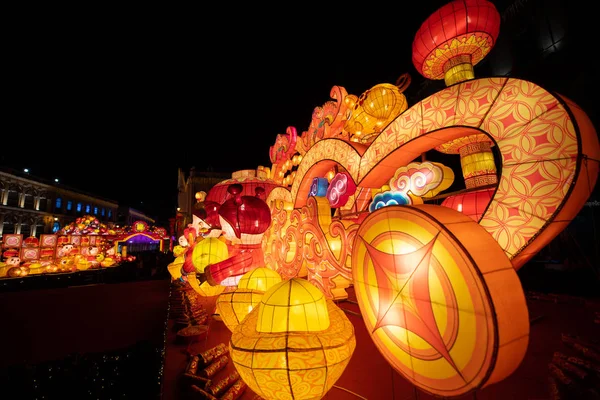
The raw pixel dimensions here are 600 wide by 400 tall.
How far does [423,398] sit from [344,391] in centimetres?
94

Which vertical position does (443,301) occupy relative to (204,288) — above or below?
above

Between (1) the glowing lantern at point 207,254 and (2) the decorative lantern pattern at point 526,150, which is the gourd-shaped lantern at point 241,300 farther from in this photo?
(2) the decorative lantern pattern at point 526,150

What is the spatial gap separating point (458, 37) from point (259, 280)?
4882 millimetres

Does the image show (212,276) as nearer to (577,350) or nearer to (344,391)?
(344,391)

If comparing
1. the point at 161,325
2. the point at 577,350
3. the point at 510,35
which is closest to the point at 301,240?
the point at 577,350

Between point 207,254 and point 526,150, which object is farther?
point 207,254

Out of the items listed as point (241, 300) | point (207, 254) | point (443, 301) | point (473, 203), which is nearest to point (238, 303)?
point (241, 300)

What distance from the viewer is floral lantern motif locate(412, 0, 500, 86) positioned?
349cm

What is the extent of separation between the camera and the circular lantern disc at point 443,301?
4.97ft

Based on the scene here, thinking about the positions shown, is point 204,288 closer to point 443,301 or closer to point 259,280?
point 259,280

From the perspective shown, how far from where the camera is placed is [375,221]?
2.24m

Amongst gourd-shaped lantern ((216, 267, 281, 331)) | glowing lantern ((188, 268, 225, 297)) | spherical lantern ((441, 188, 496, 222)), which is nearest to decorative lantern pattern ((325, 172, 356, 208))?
spherical lantern ((441, 188, 496, 222))

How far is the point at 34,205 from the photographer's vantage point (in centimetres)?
3541

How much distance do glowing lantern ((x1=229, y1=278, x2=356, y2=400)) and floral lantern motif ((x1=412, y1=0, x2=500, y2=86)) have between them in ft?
12.2
